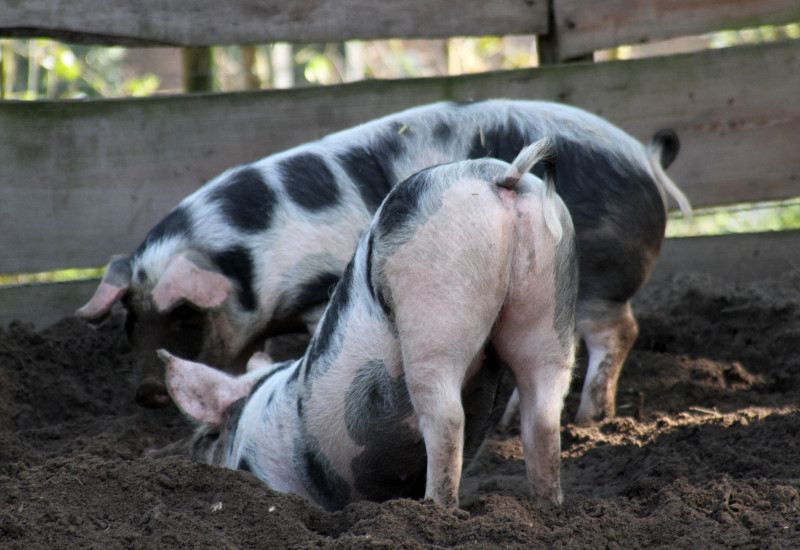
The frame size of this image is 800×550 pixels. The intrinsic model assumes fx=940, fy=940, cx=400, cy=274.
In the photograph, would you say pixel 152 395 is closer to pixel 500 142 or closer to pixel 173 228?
pixel 173 228

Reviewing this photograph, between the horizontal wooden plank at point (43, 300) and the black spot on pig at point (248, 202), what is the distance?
44.9 inches

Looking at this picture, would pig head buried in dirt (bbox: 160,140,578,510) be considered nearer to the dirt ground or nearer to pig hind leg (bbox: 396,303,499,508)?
pig hind leg (bbox: 396,303,499,508)

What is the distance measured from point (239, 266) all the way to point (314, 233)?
35cm

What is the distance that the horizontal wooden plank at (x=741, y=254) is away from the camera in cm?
512

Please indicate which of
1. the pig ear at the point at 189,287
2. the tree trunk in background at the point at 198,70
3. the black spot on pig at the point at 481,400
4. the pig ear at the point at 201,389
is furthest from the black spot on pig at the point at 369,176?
the tree trunk in background at the point at 198,70

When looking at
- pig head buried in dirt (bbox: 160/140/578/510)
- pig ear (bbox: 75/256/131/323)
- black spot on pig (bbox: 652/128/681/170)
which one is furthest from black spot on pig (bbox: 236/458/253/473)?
black spot on pig (bbox: 652/128/681/170)

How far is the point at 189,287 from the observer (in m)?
3.78

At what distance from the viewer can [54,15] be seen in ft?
14.6

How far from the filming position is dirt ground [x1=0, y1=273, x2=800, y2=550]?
2225 millimetres

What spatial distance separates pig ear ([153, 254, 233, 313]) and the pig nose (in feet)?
1.12

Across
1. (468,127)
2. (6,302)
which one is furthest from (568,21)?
(6,302)

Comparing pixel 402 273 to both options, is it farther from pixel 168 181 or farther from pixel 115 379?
pixel 168 181

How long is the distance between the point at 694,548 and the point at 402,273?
0.96 metres

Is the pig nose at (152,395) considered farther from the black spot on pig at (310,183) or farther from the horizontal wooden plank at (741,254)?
the horizontal wooden plank at (741,254)
